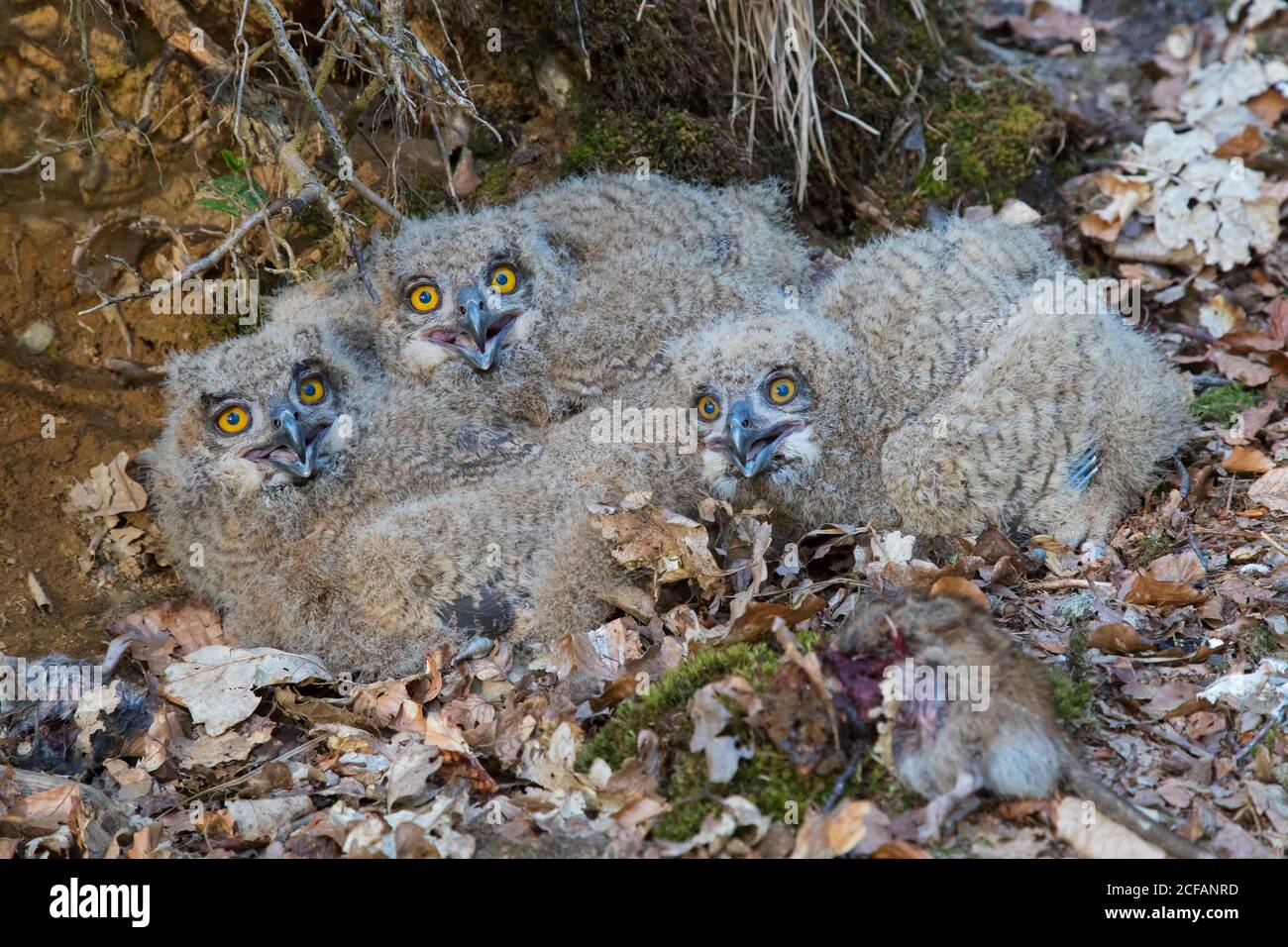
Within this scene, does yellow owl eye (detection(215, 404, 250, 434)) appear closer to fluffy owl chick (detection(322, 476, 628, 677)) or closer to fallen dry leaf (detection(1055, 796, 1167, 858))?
fluffy owl chick (detection(322, 476, 628, 677))

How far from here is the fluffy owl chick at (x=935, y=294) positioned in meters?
5.48

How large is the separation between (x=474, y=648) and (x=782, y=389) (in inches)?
67.4

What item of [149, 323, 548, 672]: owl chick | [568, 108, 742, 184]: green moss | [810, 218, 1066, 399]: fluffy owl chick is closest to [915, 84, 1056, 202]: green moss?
[810, 218, 1066, 399]: fluffy owl chick

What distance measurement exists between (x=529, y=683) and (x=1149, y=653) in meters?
2.29

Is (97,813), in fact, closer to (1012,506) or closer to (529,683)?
(529,683)

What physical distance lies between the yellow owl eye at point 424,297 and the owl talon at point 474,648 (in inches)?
66.8

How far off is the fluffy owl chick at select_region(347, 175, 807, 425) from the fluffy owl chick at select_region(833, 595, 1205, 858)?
2473 mm

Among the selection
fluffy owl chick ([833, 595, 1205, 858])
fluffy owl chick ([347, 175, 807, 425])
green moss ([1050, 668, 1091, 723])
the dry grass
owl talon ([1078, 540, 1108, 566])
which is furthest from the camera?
the dry grass

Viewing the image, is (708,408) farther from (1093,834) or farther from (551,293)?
(1093,834)

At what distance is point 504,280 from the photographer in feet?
19.0

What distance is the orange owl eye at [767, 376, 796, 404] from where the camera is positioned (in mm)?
5289

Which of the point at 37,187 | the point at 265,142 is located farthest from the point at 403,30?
the point at 37,187

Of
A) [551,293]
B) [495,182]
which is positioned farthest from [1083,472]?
[495,182]

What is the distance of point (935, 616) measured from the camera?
3.71 metres
